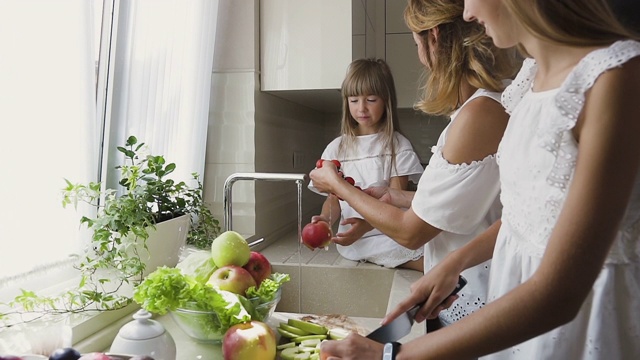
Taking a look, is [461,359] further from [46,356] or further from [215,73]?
[215,73]

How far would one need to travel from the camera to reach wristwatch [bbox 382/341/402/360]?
0.63m

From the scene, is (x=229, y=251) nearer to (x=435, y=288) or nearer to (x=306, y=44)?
(x=435, y=288)

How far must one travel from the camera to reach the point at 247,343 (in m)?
0.94

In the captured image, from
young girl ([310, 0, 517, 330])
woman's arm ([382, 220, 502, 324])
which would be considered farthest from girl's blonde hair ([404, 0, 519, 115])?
woman's arm ([382, 220, 502, 324])

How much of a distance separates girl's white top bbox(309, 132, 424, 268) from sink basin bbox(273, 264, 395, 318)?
0.06m

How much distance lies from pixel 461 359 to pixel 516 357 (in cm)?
27

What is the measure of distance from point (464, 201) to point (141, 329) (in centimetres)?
62

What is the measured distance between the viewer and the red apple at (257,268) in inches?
45.9

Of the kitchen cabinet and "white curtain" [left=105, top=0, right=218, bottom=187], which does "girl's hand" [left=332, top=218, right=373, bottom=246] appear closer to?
"white curtain" [left=105, top=0, right=218, bottom=187]

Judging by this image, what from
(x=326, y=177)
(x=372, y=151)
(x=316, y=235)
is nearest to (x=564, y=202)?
(x=326, y=177)

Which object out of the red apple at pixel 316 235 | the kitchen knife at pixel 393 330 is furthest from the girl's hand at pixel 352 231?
the kitchen knife at pixel 393 330

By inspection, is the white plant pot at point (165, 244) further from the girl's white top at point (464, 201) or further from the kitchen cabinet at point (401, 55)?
the kitchen cabinet at point (401, 55)

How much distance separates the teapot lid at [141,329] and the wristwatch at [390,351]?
411 mm

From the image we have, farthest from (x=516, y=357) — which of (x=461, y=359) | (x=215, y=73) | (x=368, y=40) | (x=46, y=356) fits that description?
(x=368, y=40)
